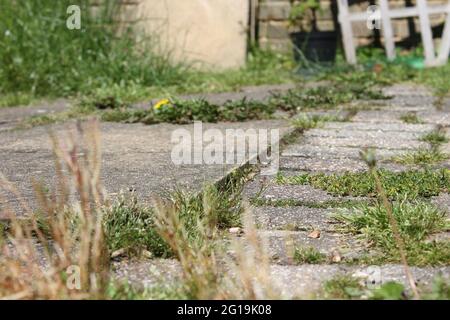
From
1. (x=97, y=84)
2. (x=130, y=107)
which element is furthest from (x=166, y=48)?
(x=130, y=107)

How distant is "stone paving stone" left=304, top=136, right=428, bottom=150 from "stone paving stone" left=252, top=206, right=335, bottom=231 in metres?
1.20

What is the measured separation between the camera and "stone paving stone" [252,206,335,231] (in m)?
2.57

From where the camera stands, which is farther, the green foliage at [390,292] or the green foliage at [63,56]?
the green foliage at [63,56]

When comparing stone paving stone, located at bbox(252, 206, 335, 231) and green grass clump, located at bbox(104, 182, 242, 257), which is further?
stone paving stone, located at bbox(252, 206, 335, 231)

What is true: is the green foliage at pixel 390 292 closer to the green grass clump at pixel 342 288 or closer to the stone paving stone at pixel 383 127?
the green grass clump at pixel 342 288

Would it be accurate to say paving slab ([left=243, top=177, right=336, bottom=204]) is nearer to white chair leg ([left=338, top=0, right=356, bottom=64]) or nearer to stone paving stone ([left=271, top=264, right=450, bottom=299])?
stone paving stone ([left=271, top=264, right=450, bottom=299])

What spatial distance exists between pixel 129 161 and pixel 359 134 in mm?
1335

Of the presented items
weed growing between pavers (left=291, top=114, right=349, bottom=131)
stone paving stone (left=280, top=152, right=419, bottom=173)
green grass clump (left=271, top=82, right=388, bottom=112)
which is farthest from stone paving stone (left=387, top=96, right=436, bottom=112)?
stone paving stone (left=280, top=152, right=419, bottom=173)

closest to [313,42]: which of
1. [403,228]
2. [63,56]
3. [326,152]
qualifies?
[63,56]

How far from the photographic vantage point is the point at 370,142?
159 inches


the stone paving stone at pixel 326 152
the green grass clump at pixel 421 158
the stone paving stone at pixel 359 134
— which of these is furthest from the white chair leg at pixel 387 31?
the green grass clump at pixel 421 158

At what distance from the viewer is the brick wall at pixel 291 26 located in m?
8.20

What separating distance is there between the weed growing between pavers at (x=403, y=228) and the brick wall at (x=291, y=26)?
5758 mm

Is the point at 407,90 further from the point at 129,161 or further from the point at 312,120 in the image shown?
the point at 129,161
